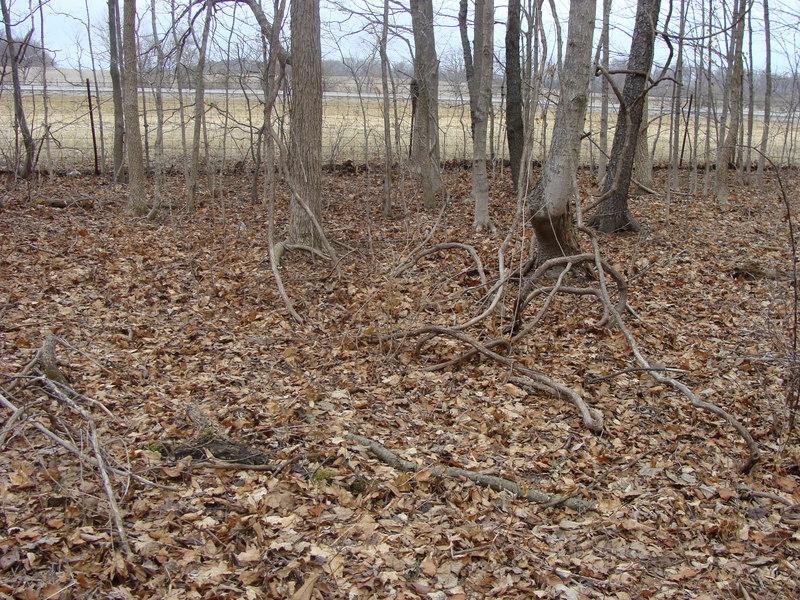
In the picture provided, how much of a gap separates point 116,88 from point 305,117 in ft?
24.8

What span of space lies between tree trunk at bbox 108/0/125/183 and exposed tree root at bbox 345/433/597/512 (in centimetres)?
1129

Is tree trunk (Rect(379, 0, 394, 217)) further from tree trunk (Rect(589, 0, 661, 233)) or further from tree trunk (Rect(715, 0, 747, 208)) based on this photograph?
tree trunk (Rect(715, 0, 747, 208))

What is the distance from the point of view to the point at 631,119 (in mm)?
7754

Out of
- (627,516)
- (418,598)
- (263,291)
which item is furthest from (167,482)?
(263,291)

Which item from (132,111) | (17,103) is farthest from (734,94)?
(17,103)

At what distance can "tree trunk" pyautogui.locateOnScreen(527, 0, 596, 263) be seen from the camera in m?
5.77

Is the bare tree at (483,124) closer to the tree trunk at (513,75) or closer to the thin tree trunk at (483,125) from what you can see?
the thin tree trunk at (483,125)

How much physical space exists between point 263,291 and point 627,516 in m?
4.76

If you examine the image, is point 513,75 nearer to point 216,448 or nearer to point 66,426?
point 216,448

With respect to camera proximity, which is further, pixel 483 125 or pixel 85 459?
pixel 483 125

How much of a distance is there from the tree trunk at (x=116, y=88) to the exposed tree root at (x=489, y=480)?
11286mm

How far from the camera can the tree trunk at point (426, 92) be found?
10867 millimetres

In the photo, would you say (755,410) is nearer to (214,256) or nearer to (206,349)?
(206,349)

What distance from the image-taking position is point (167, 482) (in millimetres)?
3582
